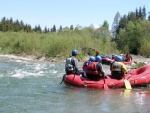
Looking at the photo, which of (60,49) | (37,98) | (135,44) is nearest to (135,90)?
(37,98)

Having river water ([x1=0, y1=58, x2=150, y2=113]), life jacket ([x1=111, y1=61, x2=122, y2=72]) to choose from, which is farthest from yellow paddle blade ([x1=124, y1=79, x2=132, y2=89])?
life jacket ([x1=111, y1=61, x2=122, y2=72])

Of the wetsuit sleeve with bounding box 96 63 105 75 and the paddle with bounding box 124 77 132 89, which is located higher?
the wetsuit sleeve with bounding box 96 63 105 75

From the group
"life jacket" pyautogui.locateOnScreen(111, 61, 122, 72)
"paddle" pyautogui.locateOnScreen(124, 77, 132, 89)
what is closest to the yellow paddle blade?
"paddle" pyautogui.locateOnScreen(124, 77, 132, 89)

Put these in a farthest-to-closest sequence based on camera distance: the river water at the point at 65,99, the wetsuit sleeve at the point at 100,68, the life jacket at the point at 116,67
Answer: the life jacket at the point at 116,67 → the wetsuit sleeve at the point at 100,68 → the river water at the point at 65,99

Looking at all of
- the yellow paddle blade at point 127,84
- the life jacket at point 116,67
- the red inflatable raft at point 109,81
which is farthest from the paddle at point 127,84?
the life jacket at point 116,67

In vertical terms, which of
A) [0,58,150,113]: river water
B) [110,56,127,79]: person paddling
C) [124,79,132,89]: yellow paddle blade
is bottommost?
[0,58,150,113]: river water

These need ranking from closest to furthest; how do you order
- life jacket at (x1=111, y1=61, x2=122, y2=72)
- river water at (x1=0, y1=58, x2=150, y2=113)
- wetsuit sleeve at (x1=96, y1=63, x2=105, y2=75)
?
river water at (x1=0, y1=58, x2=150, y2=113)
wetsuit sleeve at (x1=96, y1=63, x2=105, y2=75)
life jacket at (x1=111, y1=61, x2=122, y2=72)

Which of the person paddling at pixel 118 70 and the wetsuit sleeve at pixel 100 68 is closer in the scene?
the wetsuit sleeve at pixel 100 68

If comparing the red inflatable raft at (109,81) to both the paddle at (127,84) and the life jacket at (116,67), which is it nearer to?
the paddle at (127,84)

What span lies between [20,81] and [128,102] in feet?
17.9

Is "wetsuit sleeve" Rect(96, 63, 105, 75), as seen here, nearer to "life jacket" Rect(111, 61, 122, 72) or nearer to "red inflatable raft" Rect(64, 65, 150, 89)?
"red inflatable raft" Rect(64, 65, 150, 89)

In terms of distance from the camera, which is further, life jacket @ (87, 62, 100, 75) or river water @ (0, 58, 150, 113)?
life jacket @ (87, 62, 100, 75)

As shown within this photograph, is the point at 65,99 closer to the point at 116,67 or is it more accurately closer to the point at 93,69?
the point at 93,69

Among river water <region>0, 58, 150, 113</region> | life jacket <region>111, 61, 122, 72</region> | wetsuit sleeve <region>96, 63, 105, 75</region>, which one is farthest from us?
life jacket <region>111, 61, 122, 72</region>
